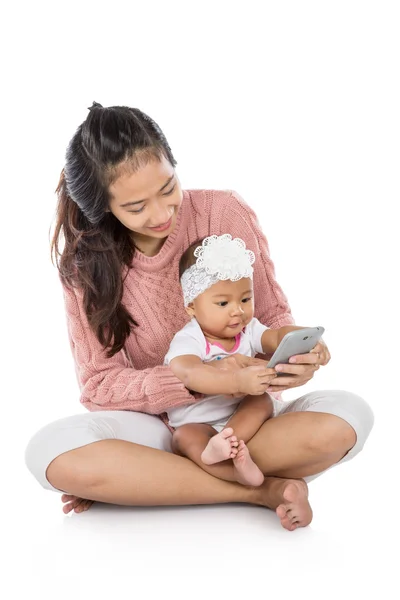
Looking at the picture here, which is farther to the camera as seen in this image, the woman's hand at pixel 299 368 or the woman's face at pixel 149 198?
the woman's face at pixel 149 198

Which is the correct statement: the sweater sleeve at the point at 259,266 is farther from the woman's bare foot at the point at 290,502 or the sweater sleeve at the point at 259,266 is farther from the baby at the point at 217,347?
the woman's bare foot at the point at 290,502

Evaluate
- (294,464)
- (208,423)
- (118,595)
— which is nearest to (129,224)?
(208,423)

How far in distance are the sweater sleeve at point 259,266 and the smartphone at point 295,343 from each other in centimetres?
48

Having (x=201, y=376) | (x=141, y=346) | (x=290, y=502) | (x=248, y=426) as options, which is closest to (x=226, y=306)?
(x=201, y=376)

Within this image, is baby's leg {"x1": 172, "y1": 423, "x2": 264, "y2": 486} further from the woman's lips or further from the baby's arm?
the woman's lips

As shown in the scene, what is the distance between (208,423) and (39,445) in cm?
48

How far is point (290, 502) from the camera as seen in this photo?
2400 millimetres

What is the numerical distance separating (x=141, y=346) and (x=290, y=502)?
789 mm

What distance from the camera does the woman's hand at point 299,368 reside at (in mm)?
2412

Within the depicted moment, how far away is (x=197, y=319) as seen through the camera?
2.69m

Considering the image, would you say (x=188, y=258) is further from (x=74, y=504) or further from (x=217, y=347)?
(x=74, y=504)

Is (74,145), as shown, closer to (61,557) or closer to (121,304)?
(121,304)

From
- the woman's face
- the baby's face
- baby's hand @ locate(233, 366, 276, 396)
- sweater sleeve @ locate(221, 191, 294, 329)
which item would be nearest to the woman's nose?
the woman's face

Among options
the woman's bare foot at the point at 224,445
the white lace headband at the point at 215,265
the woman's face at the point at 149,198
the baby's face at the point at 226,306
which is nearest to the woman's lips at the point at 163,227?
the woman's face at the point at 149,198
